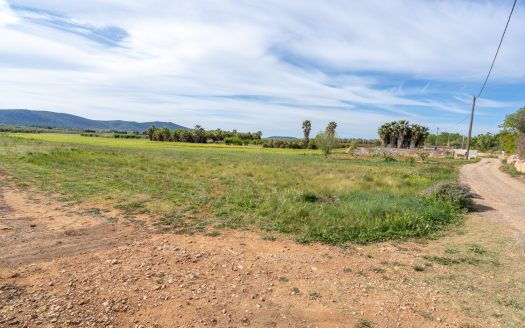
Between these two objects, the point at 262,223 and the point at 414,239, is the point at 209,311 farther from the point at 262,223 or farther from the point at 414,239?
the point at 414,239

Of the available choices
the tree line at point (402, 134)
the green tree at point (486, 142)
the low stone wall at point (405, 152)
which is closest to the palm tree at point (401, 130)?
the tree line at point (402, 134)

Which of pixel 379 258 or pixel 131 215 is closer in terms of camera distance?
pixel 379 258

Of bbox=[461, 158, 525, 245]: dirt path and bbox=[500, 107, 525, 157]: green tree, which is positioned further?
bbox=[500, 107, 525, 157]: green tree

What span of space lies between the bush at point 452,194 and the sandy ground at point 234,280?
334cm

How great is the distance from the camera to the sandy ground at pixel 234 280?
4719 mm

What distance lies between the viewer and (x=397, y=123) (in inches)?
3354

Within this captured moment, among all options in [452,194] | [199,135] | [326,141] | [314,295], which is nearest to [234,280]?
[314,295]

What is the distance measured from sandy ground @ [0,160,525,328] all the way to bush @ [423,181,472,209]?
3.34 meters

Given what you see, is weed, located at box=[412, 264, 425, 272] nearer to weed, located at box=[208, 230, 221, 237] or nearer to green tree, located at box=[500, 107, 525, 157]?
weed, located at box=[208, 230, 221, 237]

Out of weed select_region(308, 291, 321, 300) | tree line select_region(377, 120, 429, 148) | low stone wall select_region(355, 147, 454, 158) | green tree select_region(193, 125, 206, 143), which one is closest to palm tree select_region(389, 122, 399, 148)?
tree line select_region(377, 120, 429, 148)

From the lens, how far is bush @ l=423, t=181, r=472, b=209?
12398 millimetres

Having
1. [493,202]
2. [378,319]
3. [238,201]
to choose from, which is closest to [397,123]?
[493,202]

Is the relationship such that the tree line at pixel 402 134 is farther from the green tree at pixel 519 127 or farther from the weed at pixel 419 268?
the weed at pixel 419 268

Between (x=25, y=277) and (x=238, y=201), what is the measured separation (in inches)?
311
